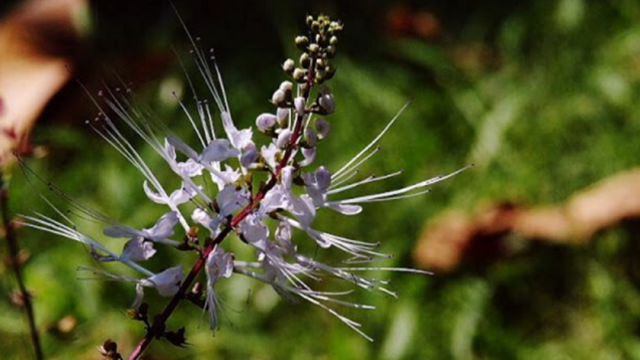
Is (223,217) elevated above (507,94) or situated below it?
above

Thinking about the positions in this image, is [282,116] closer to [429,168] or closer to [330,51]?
[330,51]

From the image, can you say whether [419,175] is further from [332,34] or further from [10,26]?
[332,34]

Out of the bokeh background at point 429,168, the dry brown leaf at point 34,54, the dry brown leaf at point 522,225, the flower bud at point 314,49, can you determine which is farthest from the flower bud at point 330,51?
the dry brown leaf at point 34,54

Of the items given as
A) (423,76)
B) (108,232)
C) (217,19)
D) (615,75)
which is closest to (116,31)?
(217,19)

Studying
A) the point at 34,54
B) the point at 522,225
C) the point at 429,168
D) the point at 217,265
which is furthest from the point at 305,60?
the point at 34,54

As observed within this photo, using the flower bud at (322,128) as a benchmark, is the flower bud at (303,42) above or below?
above

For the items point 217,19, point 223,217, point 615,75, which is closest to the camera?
point 223,217

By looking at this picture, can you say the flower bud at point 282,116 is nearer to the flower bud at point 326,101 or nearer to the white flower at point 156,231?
the flower bud at point 326,101

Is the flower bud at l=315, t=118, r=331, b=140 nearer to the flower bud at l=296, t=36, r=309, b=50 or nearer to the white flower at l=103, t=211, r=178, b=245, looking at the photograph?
the flower bud at l=296, t=36, r=309, b=50
